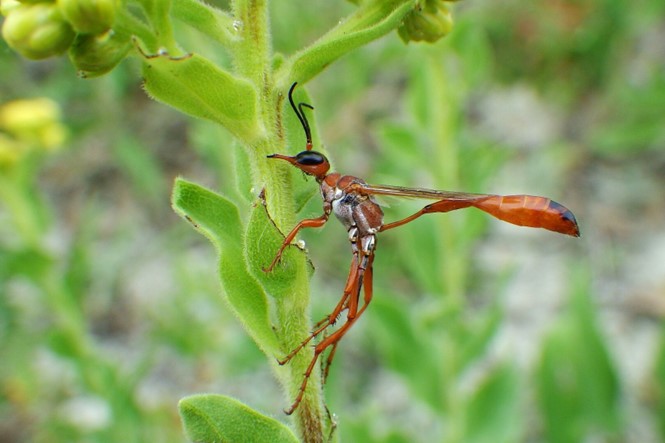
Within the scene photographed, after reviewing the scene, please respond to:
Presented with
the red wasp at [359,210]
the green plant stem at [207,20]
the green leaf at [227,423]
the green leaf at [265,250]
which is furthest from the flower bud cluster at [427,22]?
the green leaf at [227,423]

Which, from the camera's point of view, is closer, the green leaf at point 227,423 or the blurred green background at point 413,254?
the green leaf at point 227,423

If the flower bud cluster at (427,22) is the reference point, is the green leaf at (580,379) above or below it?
above

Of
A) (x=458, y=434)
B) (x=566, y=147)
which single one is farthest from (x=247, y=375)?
(x=566, y=147)

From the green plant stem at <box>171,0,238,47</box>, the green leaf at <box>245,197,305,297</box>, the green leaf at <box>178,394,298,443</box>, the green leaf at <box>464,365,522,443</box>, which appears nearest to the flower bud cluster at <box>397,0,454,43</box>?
the green plant stem at <box>171,0,238,47</box>

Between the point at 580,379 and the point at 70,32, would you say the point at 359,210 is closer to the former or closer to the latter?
the point at 70,32

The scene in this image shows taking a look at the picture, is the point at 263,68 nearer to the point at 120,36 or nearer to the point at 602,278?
the point at 120,36

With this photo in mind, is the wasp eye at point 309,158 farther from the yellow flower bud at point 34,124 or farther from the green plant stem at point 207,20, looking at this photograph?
the yellow flower bud at point 34,124

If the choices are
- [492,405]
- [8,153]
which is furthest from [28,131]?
[492,405]
